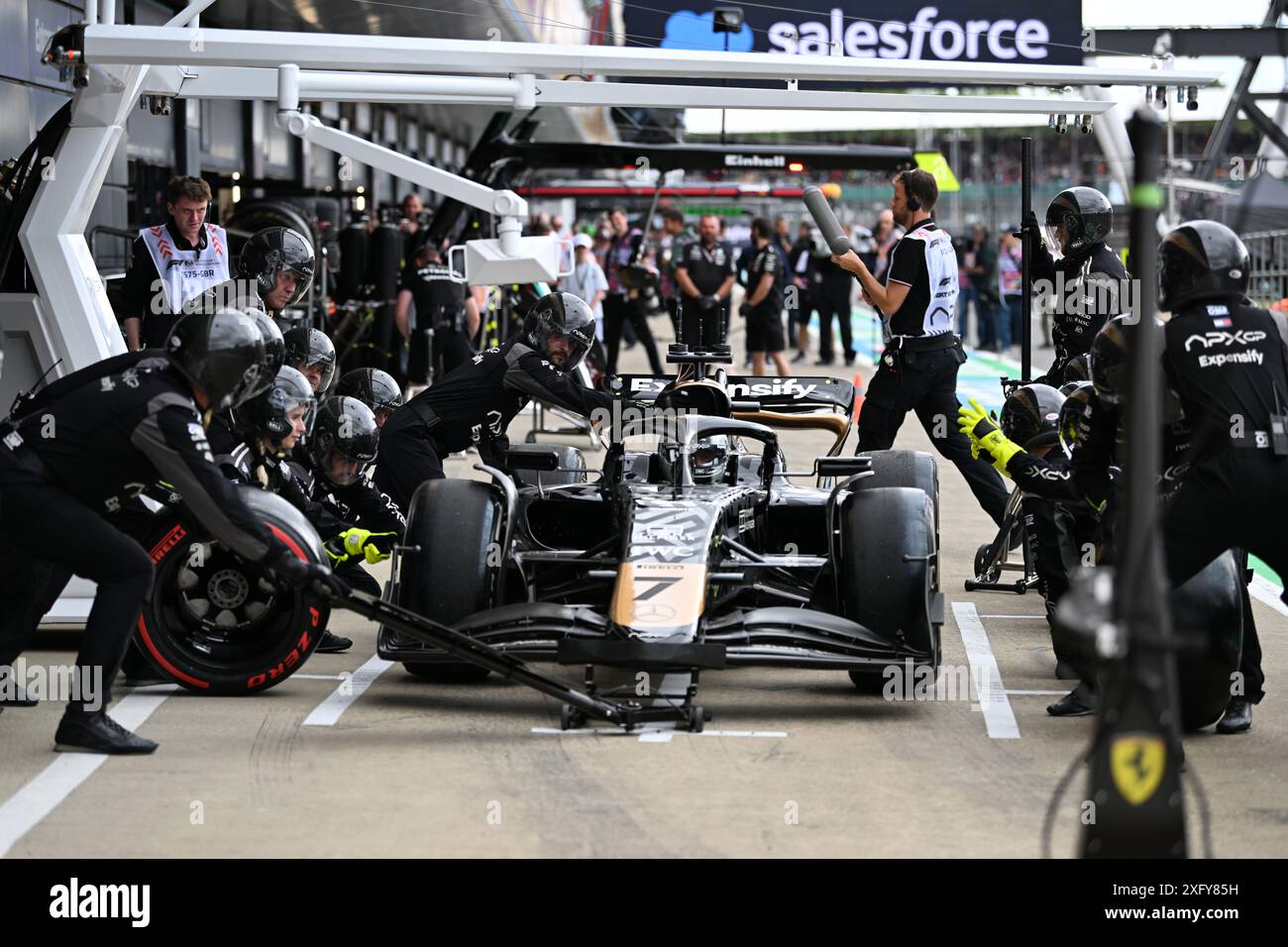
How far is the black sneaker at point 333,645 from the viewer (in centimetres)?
777

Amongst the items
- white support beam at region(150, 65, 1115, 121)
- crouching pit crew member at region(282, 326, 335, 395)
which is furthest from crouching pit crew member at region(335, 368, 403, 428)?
white support beam at region(150, 65, 1115, 121)

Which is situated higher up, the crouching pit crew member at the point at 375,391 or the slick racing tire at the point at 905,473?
the crouching pit crew member at the point at 375,391

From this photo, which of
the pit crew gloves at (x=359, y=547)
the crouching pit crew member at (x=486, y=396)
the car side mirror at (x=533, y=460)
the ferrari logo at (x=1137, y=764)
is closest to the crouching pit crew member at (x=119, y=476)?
the pit crew gloves at (x=359, y=547)

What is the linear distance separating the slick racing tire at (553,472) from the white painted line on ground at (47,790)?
197cm

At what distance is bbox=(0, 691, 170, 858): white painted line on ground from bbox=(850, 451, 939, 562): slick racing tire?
3.15 meters

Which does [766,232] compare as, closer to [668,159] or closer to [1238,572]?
[668,159]

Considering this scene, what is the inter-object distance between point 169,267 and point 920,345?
3744 millimetres

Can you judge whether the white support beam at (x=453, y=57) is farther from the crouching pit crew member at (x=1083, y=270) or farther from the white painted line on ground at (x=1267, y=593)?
the white painted line on ground at (x=1267, y=593)

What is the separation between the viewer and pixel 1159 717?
12.0 feet

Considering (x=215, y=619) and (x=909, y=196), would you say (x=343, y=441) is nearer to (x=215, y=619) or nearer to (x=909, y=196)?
(x=215, y=619)

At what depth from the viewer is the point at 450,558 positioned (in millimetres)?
6801

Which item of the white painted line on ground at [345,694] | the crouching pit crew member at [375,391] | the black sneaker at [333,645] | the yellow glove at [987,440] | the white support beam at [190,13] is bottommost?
the white painted line on ground at [345,694]

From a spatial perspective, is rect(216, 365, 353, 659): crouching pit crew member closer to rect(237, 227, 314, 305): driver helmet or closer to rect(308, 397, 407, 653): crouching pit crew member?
rect(308, 397, 407, 653): crouching pit crew member

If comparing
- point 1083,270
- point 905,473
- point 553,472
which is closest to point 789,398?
point 905,473
